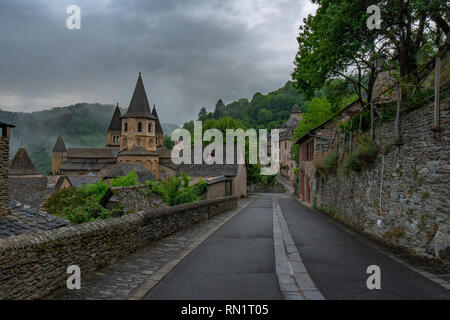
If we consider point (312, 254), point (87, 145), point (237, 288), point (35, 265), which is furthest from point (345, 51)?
point (87, 145)

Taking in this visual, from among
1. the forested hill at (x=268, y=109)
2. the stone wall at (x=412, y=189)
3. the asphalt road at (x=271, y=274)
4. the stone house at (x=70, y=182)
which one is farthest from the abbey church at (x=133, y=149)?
the asphalt road at (x=271, y=274)

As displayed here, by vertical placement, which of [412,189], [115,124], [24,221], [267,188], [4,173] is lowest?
[267,188]

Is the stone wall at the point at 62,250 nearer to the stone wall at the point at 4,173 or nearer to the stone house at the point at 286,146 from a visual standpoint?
the stone wall at the point at 4,173

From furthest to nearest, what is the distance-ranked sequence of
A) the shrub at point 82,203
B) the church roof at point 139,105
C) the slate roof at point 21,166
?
the church roof at point 139,105
the slate roof at point 21,166
the shrub at point 82,203

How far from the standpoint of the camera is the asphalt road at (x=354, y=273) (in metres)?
4.63

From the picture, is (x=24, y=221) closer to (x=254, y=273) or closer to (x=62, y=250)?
(x=62, y=250)

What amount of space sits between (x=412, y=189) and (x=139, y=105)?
73.5 meters

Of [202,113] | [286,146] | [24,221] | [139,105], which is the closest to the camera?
[24,221]

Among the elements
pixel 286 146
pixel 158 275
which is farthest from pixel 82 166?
pixel 158 275

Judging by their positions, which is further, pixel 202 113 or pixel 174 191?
Result: pixel 202 113

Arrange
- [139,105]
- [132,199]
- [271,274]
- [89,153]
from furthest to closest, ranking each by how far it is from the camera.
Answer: [89,153] < [139,105] < [132,199] < [271,274]

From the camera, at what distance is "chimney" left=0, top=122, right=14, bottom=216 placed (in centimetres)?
982

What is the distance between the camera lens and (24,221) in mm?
9805
